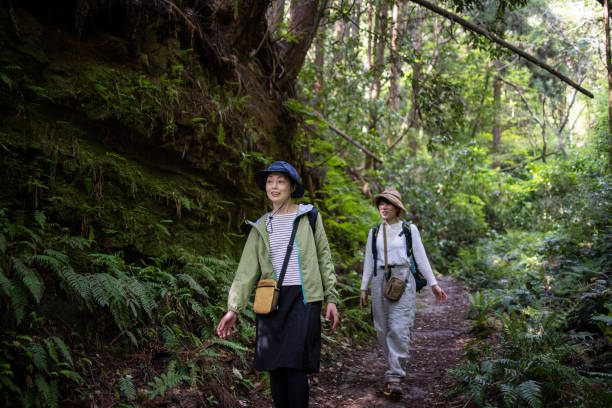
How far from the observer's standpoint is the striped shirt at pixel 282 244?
132 inches

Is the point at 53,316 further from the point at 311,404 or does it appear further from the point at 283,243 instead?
the point at 311,404

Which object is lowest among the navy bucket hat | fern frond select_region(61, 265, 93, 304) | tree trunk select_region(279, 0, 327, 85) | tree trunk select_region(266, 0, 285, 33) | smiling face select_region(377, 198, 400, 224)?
fern frond select_region(61, 265, 93, 304)

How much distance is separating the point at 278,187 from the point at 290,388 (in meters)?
1.61

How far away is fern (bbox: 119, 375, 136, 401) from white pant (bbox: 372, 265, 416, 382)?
2775mm

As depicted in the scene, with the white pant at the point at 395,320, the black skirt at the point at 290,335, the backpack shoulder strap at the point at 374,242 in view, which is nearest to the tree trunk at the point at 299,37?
the backpack shoulder strap at the point at 374,242

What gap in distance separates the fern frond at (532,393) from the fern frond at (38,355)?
376cm

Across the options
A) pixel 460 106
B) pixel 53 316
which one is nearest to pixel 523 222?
pixel 460 106

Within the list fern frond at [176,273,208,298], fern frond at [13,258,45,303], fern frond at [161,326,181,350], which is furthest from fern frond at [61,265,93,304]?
fern frond at [176,273,208,298]

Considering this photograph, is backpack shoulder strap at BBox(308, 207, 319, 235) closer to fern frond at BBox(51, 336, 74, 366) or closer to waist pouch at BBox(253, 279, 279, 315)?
waist pouch at BBox(253, 279, 279, 315)

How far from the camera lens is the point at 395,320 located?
4945 mm

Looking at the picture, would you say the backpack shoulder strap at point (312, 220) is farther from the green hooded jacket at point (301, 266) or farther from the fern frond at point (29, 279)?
the fern frond at point (29, 279)

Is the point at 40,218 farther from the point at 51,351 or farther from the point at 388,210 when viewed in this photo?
the point at 388,210

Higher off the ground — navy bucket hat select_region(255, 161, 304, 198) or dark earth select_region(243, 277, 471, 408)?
navy bucket hat select_region(255, 161, 304, 198)

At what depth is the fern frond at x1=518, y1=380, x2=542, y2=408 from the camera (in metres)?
3.34
